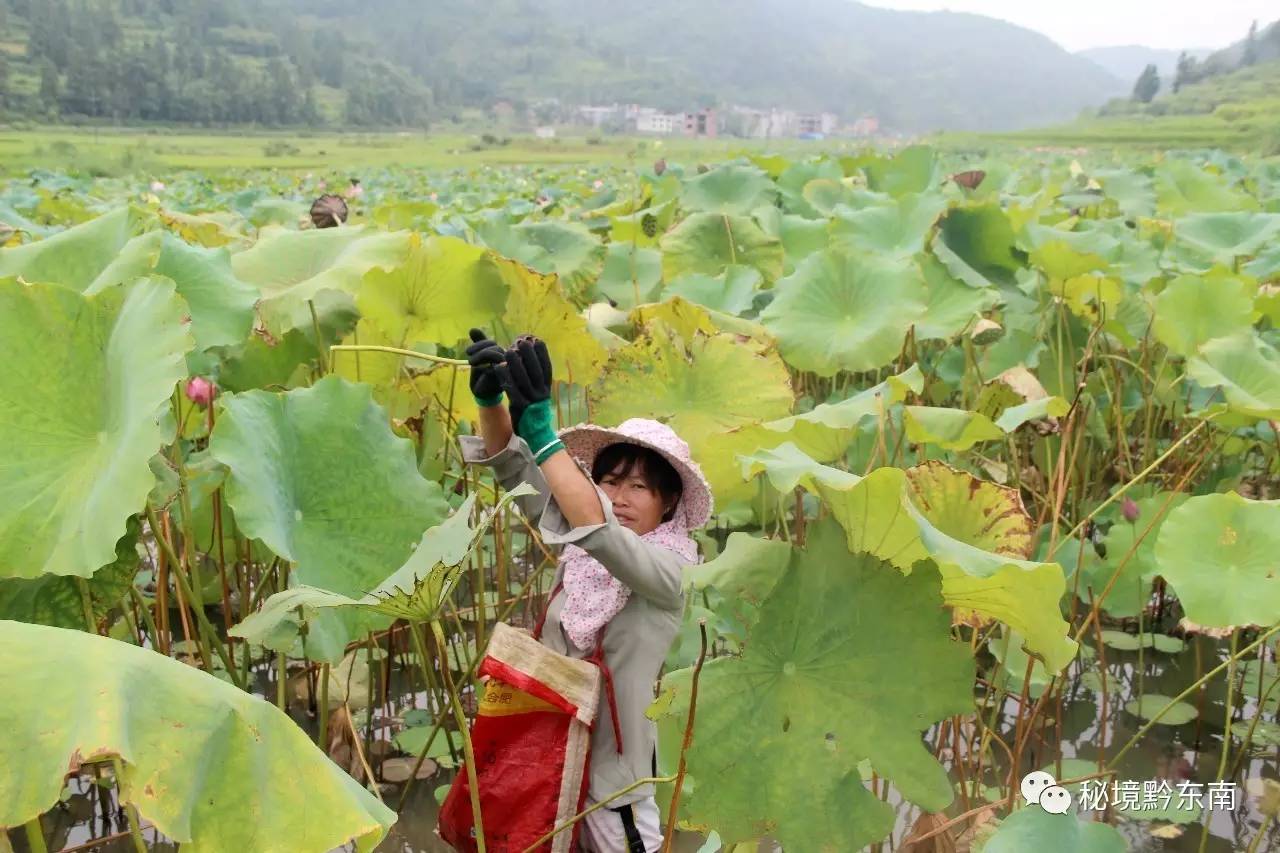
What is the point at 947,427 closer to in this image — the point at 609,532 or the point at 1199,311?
the point at 609,532

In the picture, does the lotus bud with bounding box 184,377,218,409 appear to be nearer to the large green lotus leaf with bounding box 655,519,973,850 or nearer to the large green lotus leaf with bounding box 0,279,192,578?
the large green lotus leaf with bounding box 0,279,192,578

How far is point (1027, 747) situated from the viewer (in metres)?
1.85

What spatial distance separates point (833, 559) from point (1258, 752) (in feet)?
4.04

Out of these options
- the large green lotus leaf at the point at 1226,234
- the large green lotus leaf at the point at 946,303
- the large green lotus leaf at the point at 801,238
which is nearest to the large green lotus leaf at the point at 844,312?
the large green lotus leaf at the point at 946,303

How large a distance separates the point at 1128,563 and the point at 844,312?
69 centimetres

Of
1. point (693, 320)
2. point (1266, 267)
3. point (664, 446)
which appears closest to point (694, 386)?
point (693, 320)

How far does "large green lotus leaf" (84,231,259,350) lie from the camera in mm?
1442

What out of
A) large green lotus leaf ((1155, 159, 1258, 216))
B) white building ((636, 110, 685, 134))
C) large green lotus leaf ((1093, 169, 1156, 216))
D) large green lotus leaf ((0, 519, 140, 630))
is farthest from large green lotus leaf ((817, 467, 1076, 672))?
white building ((636, 110, 685, 134))

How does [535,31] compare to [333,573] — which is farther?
[535,31]

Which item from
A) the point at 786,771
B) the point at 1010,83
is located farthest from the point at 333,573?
the point at 1010,83

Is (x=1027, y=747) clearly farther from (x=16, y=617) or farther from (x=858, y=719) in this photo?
(x=16, y=617)

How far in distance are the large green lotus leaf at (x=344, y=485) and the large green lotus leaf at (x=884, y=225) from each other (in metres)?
1.75

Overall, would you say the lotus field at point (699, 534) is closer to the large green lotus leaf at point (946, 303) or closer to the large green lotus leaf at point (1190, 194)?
the large green lotus leaf at point (946, 303)

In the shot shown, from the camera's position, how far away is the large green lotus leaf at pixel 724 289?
2.47 metres
